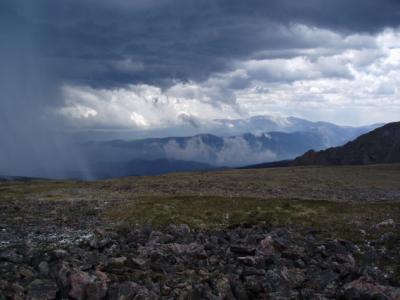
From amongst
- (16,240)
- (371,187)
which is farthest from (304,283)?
(371,187)

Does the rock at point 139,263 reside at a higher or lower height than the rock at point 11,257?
lower

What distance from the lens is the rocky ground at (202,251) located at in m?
22.6

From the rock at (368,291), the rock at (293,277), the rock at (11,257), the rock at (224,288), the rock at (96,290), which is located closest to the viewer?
the rock at (368,291)

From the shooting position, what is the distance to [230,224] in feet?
135

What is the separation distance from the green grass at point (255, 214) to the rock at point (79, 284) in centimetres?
1653

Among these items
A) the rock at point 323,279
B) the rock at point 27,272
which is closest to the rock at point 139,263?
the rock at point 27,272

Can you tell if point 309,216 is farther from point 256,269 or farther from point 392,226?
point 256,269

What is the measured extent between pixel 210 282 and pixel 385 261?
1324cm

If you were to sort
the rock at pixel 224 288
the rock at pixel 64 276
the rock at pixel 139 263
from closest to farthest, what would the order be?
the rock at pixel 224 288 → the rock at pixel 64 276 → the rock at pixel 139 263

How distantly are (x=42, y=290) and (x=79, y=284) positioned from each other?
1.96 meters

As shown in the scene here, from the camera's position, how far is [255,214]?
148 feet

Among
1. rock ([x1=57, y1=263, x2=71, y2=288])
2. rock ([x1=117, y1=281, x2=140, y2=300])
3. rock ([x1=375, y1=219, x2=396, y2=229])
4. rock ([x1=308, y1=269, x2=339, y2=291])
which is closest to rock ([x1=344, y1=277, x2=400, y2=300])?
rock ([x1=308, y1=269, x2=339, y2=291])

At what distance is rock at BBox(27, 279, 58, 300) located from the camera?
21641 millimetres

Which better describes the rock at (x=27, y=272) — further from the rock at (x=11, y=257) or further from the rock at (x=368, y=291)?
the rock at (x=368, y=291)
